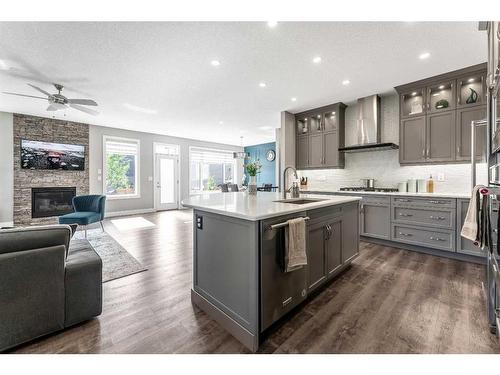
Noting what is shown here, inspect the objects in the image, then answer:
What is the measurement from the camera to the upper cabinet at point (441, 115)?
3.19 meters

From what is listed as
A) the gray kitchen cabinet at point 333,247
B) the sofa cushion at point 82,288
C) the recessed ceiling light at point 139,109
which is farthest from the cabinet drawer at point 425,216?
the recessed ceiling light at point 139,109

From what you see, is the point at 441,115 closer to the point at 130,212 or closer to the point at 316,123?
the point at 316,123

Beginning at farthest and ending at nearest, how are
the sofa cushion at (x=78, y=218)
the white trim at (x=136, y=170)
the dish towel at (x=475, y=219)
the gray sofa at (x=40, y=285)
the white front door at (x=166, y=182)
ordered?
the white front door at (x=166, y=182), the white trim at (x=136, y=170), the sofa cushion at (x=78, y=218), the dish towel at (x=475, y=219), the gray sofa at (x=40, y=285)

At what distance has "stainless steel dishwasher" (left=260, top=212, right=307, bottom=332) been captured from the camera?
4.88 ft

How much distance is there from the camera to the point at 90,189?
6348mm

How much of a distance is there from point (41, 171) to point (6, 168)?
1.96 ft

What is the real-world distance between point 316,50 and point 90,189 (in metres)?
6.77

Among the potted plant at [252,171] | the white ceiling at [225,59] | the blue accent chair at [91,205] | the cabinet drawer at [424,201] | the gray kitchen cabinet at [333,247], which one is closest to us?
the gray kitchen cabinet at [333,247]

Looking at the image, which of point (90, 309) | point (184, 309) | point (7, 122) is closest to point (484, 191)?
point (184, 309)

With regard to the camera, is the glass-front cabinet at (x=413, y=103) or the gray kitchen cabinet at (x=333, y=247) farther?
the glass-front cabinet at (x=413, y=103)

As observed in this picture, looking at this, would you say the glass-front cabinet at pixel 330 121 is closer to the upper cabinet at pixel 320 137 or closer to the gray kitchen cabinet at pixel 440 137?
the upper cabinet at pixel 320 137

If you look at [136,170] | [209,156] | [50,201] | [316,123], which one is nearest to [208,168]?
[209,156]

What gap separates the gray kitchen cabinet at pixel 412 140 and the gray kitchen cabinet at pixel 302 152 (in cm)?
191
